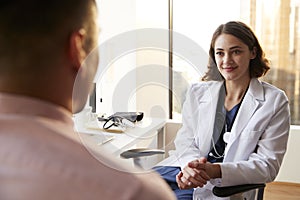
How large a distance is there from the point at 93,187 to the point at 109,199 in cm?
2

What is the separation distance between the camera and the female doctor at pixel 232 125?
1.50 metres

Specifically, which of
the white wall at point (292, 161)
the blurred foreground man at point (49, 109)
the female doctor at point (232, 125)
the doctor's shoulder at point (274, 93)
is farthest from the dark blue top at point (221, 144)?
the white wall at point (292, 161)

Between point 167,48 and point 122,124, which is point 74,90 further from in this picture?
point 122,124

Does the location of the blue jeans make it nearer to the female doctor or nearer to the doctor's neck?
the female doctor

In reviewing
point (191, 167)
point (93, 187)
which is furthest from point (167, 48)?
point (191, 167)

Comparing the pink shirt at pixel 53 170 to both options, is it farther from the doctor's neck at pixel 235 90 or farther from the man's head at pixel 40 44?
the doctor's neck at pixel 235 90

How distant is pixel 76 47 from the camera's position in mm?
410

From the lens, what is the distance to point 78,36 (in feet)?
1.34

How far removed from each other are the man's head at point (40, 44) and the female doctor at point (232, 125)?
1.10 meters

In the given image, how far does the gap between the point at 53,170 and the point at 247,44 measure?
136 cm

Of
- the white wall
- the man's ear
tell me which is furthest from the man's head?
the white wall

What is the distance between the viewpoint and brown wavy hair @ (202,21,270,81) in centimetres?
157

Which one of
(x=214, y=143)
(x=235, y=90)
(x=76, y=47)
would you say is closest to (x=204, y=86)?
(x=235, y=90)

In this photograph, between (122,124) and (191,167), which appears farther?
(122,124)
